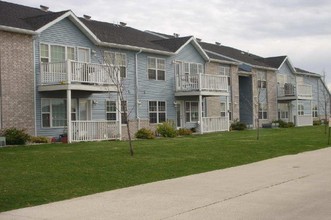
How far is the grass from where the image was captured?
34.9ft

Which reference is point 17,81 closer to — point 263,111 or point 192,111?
point 192,111

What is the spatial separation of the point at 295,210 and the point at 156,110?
935 inches

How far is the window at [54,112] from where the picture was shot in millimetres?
24686

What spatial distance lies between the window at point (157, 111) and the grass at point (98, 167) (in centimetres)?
1103

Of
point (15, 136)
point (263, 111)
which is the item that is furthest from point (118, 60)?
point (263, 111)

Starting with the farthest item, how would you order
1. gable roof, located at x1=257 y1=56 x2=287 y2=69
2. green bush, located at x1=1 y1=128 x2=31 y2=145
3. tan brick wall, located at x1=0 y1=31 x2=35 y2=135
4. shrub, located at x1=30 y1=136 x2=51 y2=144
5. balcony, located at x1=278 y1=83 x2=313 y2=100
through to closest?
gable roof, located at x1=257 y1=56 x2=287 y2=69 < balcony, located at x1=278 y1=83 x2=313 y2=100 < shrub, located at x1=30 y1=136 x2=51 y2=144 < tan brick wall, located at x1=0 y1=31 x2=35 y2=135 < green bush, located at x1=1 y1=128 x2=31 y2=145

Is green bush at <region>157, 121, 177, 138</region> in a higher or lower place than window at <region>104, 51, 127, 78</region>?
lower

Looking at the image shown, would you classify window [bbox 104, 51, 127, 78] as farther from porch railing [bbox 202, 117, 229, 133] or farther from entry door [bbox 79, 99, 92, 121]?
porch railing [bbox 202, 117, 229, 133]

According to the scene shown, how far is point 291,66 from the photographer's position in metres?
50.8

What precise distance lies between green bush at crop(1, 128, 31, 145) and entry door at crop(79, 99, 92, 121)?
508cm

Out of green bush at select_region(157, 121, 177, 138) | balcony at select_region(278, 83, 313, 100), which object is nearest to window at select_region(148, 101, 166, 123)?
green bush at select_region(157, 121, 177, 138)

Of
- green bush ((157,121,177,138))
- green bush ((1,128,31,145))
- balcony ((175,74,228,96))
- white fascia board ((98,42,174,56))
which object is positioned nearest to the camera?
green bush ((1,128,31,145))

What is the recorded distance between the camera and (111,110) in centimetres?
2908

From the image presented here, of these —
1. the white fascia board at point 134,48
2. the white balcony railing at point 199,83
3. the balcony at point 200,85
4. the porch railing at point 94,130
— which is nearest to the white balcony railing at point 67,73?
the porch railing at point 94,130
